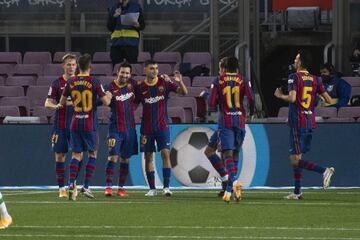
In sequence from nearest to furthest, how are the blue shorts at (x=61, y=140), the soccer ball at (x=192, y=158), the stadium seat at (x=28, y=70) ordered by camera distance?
the blue shorts at (x=61, y=140) < the soccer ball at (x=192, y=158) < the stadium seat at (x=28, y=70)

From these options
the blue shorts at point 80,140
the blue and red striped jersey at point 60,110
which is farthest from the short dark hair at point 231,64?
the blue and red striped jersey at point 60,110

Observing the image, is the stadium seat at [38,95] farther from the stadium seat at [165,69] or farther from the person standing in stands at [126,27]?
the stadium seat at [165,69]

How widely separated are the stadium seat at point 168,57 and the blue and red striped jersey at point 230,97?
28.3ft

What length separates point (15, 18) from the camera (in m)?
30.4

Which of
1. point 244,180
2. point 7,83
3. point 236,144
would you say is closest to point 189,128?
point 244,180

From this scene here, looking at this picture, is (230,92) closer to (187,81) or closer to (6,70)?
(187,81)

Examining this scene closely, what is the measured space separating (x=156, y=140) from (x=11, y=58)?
27.4 feet

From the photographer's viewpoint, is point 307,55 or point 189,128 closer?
point 307,55

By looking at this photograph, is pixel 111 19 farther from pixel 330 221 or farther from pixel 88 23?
pixel 330 221

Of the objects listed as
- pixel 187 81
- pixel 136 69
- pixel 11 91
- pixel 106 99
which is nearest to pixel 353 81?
pixel 187 81

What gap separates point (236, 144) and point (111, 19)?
7741 mm

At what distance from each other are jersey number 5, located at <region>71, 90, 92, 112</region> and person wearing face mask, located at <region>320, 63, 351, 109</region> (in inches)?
257

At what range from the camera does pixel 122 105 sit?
2138 cm

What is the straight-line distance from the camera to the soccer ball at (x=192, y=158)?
23.6 metres
